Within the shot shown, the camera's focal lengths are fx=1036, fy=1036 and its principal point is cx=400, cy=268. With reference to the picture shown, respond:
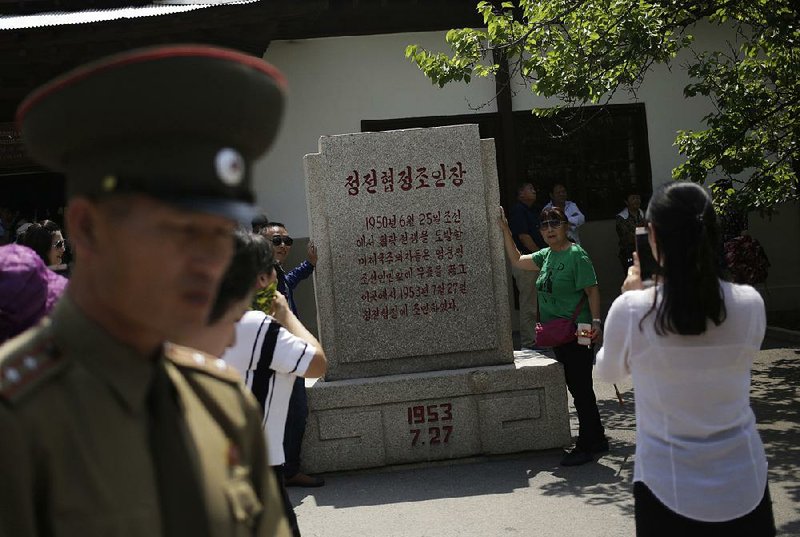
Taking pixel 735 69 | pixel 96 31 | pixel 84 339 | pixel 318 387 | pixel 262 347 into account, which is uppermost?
pixel 96 31

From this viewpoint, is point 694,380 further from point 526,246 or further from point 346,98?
point 346,98

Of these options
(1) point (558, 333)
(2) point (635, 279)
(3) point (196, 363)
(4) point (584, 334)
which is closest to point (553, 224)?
(1) point (558, 333)

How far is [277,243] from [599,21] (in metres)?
3.07

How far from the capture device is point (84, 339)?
146 cm

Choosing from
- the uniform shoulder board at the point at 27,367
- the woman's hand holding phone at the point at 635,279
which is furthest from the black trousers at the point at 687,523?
the uniform shoulder board at the point at 27,367

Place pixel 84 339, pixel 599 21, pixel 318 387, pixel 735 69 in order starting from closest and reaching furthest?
pixel 84 339 < pixel 318 387 < pixel 599 21 < pixel 735 69

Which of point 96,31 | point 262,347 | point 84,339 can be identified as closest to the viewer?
point 84,339

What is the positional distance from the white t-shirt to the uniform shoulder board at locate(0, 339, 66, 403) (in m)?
2.04

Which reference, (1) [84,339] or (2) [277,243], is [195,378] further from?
(2) [277,243]

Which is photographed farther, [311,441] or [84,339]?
[311,441]

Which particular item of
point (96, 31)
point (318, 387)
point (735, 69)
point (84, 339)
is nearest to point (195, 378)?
point (84, 339)

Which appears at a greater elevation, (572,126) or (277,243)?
(572,126)

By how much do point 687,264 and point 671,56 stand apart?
5.86 meters

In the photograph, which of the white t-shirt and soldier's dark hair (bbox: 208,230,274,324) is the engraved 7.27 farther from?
soldier's dark hair (bbox: 208,230,274,324)
